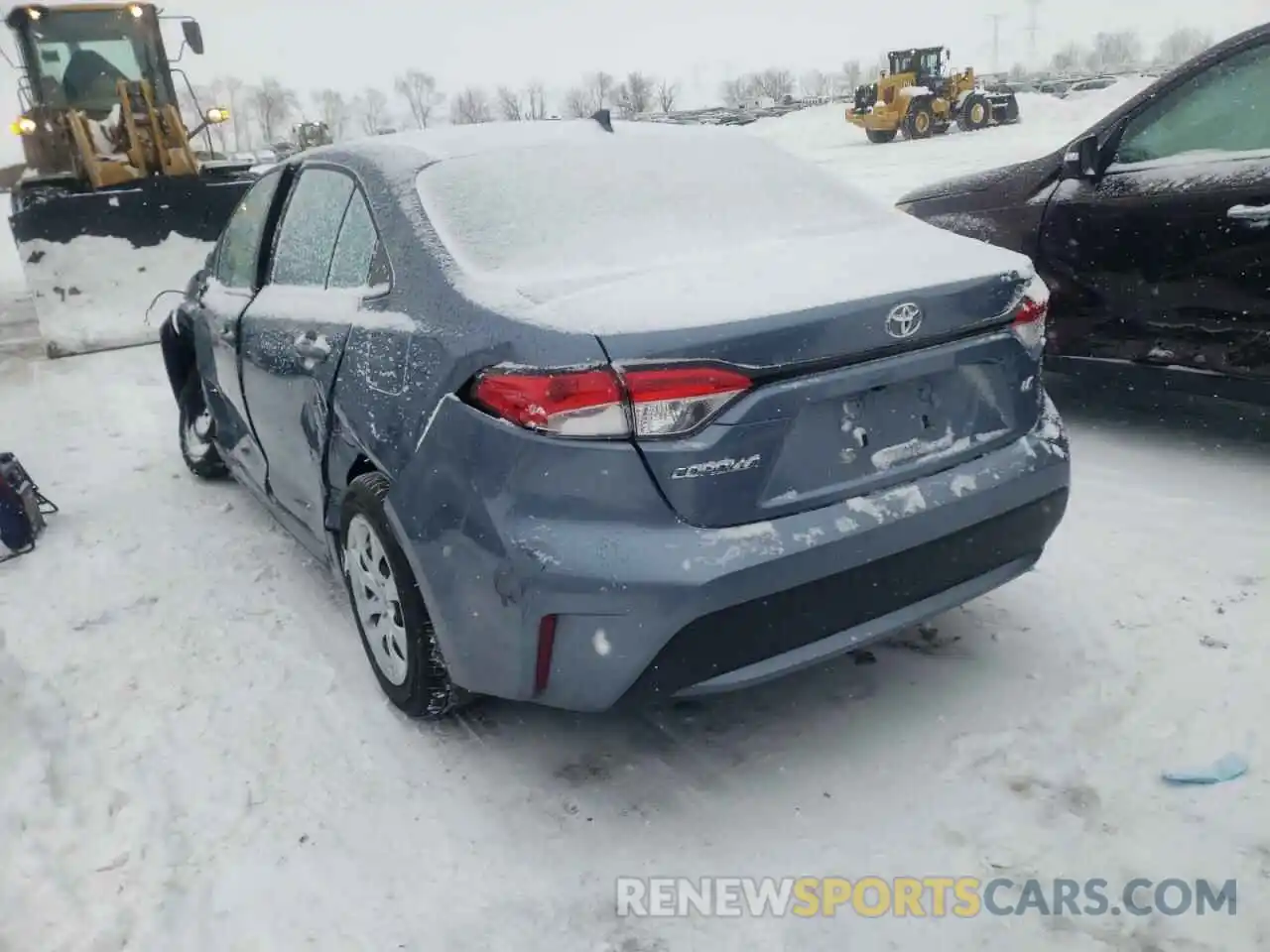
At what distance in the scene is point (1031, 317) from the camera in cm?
265

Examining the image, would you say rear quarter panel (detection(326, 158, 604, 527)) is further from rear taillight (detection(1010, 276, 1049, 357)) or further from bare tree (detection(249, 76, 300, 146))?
bare tree (detection(249, 76, 300, 146))

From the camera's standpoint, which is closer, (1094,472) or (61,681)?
(61,681)

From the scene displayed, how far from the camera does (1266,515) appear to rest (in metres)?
3.79

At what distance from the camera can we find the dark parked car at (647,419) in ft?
7.13

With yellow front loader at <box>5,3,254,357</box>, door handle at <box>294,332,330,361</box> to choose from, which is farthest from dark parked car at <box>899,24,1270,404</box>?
yellow front loader at <box>5,3,254,357</box>

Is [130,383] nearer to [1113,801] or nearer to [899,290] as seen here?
[899,290]

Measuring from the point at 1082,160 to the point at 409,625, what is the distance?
3.55 m

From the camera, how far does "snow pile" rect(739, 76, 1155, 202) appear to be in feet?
55.0

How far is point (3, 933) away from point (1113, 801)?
257cm

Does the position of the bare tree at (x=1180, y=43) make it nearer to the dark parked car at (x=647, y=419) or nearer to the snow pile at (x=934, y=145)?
the snow pile at (x=934, y=145)

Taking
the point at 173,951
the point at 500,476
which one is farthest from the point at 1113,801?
the point at 173,951

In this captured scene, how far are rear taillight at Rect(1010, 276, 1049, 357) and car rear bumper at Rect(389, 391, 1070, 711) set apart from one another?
33 centimetres

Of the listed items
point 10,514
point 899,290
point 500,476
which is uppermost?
point 899,290

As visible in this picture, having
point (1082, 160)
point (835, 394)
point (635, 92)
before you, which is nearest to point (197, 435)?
point (835, 394)
